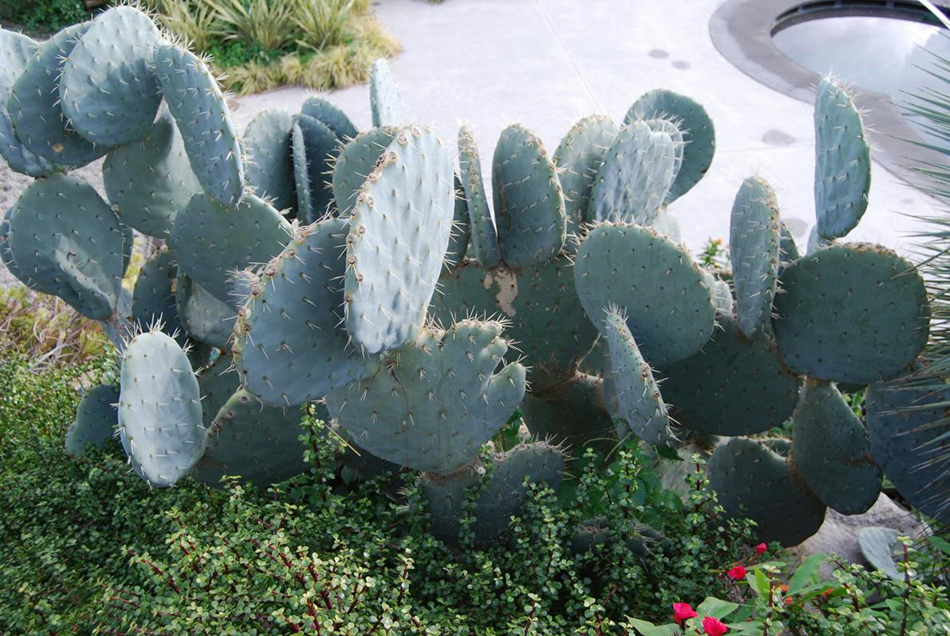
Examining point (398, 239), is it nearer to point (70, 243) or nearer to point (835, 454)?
point (70, 243)

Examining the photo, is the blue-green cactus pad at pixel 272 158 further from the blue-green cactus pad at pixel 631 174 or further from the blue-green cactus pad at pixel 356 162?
the blue-green cactus pad at pixel 631 174

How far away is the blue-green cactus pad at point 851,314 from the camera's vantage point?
249 centimetres

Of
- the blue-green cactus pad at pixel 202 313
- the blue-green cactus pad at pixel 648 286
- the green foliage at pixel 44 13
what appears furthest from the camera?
the green foliage at pixel 44 13

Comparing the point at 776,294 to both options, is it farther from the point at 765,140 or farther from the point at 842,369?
the point at 765,140

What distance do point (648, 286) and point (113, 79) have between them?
66.2 inches

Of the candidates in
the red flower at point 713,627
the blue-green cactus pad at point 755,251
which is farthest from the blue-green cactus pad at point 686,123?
the red flower at point 713,627

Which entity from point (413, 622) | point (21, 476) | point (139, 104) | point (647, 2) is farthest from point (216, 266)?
point (647, 2)

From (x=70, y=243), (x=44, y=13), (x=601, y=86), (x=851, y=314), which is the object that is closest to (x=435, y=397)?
(x=851, y=314)

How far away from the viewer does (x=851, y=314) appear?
8.43 feet

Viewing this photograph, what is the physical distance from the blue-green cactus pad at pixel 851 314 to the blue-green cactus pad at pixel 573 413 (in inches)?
24.7

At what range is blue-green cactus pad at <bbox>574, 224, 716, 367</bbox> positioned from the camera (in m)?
2.44

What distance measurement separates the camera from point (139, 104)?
108 inches

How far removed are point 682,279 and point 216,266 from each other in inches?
57.0

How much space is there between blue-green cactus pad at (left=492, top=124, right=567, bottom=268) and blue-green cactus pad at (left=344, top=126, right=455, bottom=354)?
1.62 feet
